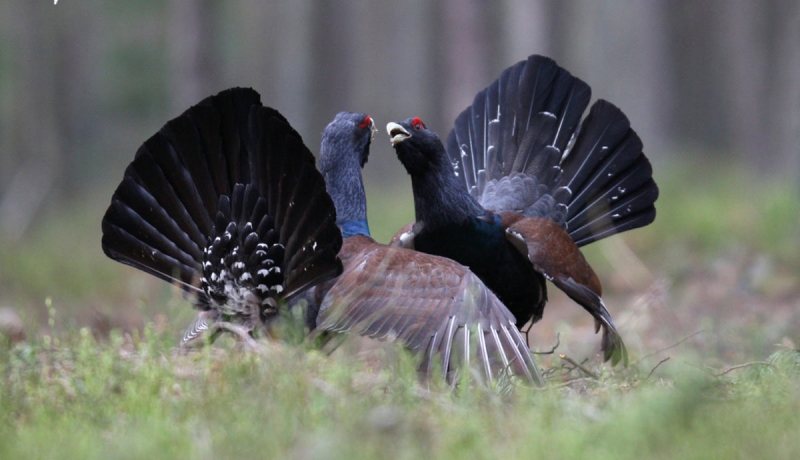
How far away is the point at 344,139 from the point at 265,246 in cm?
112

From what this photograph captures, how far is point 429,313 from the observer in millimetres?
4453

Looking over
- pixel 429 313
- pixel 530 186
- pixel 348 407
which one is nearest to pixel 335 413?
pixel 348 407

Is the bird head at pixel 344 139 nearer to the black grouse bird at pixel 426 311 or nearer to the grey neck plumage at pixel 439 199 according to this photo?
the grey neck plumage at pixel 439 199

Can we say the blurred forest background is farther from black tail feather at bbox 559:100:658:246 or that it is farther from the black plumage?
black tail feather at bbox 559:100:658:246

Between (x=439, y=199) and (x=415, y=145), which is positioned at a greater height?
(x=415, y=145)

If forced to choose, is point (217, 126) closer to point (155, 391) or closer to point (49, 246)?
point (155, 391)

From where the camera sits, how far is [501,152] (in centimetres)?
654

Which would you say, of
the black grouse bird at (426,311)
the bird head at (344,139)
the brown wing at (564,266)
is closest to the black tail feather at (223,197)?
the black grouse bird at (426,311)

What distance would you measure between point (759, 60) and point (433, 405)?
2138cm

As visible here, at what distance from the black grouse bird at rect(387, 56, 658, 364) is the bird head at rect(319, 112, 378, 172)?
271 millimetres

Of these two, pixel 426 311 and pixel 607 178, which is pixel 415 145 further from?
pixel 607 178

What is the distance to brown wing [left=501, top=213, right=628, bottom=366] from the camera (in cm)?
518

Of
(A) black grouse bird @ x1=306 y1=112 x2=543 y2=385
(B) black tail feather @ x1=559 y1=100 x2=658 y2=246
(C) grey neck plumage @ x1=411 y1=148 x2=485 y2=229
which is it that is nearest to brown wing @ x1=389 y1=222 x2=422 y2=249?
(C) grey neck plumage @ x1=411 y1=148 x2=485 y2=229

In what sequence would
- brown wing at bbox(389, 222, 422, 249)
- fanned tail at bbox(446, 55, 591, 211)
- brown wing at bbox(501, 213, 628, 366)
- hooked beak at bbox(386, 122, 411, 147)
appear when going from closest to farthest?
brown wing at bbox(501, 213, 628, 366) < hooked beak at bbox(386, 122, 411, 147) < brown wing at bbox(389, 222, 422, 249) < fanned tail at bbox(446, 55, 591, 211)
